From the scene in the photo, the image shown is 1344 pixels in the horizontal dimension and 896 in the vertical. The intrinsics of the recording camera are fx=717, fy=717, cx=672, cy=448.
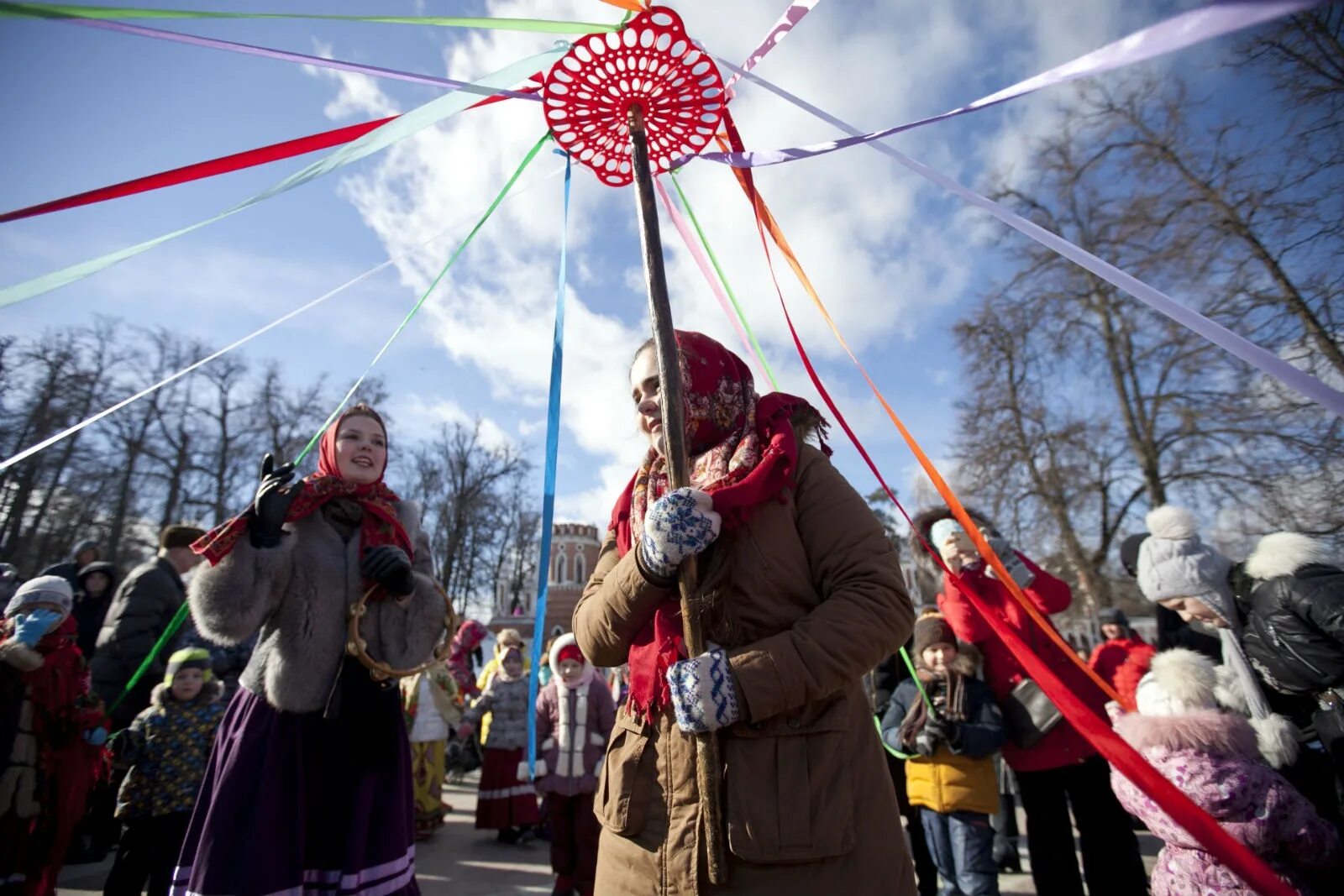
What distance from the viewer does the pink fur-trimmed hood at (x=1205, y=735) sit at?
2.50 meters

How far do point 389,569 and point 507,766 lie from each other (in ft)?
16.5

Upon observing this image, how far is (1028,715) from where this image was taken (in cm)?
380

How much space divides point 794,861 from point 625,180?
2.00m

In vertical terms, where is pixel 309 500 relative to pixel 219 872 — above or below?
above

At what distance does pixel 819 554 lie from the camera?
1830 millimetres

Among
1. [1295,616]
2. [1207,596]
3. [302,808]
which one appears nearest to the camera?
[302,808]

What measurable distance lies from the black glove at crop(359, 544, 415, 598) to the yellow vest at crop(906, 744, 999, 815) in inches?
113

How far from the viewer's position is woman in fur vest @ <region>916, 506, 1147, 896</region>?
A: 3713 millimetres

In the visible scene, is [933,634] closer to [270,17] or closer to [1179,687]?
[1179,687]

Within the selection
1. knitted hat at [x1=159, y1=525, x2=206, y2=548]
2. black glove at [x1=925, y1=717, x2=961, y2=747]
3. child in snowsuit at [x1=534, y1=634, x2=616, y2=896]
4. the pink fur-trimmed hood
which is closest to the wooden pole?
the pink fur-trimmed hood

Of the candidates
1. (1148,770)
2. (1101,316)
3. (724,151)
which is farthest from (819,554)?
(1101,316)

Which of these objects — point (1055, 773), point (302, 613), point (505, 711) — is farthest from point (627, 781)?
point (505, 711)

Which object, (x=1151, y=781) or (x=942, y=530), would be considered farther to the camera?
(x=942, y=530)

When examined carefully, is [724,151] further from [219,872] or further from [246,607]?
[219,872]
